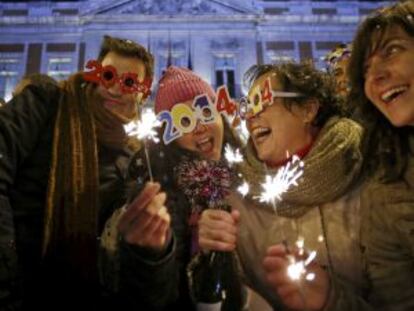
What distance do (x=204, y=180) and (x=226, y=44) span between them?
20859 mm

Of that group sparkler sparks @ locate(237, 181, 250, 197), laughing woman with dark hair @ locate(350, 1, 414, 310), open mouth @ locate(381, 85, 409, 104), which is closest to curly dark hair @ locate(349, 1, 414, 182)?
laughing woman with dark hair @ locate(350, 1, 414, 310)

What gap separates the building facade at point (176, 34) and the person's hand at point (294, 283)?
63.9ft

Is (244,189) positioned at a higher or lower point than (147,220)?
higher

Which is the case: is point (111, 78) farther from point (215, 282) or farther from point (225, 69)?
point (225, 69)

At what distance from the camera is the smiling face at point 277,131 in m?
2.33

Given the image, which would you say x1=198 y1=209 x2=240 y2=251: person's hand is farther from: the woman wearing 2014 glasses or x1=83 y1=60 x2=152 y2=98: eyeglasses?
x1=83 y1=60 x2=152 y2=98: eyeglasses

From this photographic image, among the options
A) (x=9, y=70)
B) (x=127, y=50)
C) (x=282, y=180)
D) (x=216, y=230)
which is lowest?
(x=216, y=230)

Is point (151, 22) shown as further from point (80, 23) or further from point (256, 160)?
point (256, 160)

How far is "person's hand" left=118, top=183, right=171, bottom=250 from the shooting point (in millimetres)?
1537

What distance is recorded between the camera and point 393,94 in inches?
79.4

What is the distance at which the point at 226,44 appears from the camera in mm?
21844

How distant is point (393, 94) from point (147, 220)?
4.06ft

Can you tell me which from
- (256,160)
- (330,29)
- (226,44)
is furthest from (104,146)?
(330,29)

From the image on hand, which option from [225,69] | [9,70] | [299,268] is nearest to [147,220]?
[299,268]
